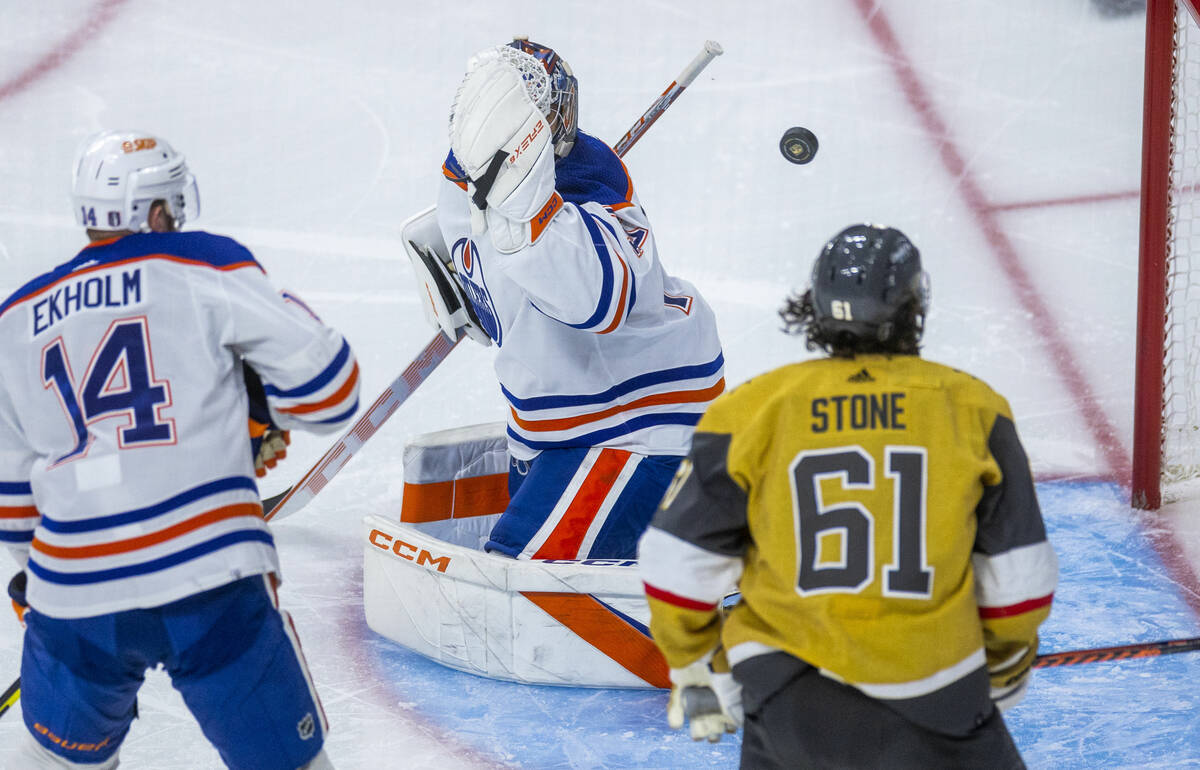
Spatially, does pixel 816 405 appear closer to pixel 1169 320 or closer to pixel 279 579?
pixel 279 579

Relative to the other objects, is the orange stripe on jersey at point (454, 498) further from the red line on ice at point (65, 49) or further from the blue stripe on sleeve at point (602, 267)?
the red line on ice at point (65, 49)

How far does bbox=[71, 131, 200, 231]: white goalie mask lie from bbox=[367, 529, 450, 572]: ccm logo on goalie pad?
1015mm

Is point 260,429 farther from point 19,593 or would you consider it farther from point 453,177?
point 453,177

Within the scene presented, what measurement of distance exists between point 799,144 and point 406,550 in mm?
1070

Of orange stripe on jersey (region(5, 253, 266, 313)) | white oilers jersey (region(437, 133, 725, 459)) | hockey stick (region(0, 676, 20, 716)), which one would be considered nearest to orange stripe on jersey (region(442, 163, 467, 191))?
white oilers jersey (region(437, 133, 725, 459))

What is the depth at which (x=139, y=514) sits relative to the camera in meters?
1.77

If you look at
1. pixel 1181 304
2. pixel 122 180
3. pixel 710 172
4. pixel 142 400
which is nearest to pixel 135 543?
pixel 142 400

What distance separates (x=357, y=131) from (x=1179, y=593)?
11.1 ft

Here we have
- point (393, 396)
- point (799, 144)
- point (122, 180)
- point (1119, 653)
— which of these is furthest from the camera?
point (393, 396)

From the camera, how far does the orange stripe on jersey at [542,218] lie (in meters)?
2.32

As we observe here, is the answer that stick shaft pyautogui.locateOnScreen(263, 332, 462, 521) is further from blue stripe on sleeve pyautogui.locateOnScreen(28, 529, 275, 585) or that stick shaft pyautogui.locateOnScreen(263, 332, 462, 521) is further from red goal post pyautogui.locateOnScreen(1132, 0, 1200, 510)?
red goal post pyautogui.locateOnScreen(1132, 0, 1200, 510)

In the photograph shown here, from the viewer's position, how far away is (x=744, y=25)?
5543 millimetres

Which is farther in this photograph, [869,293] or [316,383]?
[316,383]

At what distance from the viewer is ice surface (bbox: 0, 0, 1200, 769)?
3385mm
